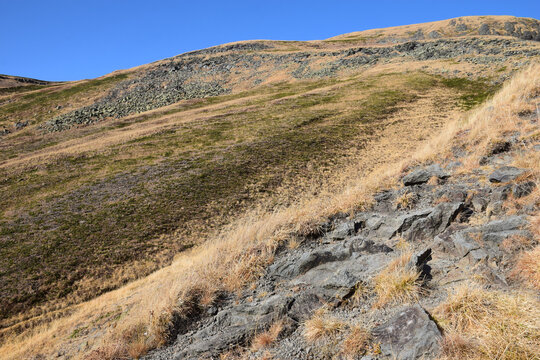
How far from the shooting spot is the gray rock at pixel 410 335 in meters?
4.23

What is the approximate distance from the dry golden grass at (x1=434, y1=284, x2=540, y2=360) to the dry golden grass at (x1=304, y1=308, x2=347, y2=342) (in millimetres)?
1606

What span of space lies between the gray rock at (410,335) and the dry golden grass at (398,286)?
1.58 feet

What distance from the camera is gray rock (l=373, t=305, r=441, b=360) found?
4234 millimetres

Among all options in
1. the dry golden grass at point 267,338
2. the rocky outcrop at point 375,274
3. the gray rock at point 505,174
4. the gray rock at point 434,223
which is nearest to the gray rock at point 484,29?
the gray rock at point 505,174

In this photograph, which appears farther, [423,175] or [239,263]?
[423,175]

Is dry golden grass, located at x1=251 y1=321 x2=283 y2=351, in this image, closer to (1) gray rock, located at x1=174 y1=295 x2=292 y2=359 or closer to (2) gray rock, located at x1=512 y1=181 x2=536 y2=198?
(1) gray rock, located at x1=174 y1=295 x2=292 y2=359

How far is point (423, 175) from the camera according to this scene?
1079 cm

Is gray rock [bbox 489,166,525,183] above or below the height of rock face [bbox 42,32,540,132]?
below

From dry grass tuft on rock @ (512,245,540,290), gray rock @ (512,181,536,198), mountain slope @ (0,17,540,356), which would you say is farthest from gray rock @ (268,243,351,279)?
gray rock @ (512,181,536,198)

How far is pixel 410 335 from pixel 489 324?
1045mm

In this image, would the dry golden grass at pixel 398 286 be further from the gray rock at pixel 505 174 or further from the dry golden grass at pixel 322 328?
the gray rock at pixel 505 174

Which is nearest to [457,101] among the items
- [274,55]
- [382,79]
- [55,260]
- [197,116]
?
[382,79]

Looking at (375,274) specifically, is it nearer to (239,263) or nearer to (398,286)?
(398,286)

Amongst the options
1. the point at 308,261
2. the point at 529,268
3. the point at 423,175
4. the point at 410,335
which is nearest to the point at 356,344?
the point at 410,335
